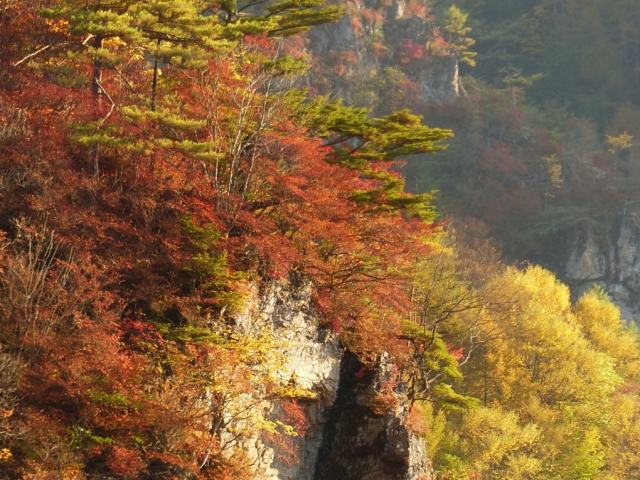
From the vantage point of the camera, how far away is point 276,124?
17969 mm

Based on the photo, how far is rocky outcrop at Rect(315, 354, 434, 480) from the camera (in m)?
18.8

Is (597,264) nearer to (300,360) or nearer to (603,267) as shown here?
(603,267)

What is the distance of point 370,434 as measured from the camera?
63.2ft

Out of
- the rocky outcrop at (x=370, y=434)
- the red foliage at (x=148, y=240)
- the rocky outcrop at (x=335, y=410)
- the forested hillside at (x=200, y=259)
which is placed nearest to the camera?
the red foliage at (x=148, y=240)

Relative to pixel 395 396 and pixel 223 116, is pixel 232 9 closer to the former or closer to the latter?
pixel 223 116

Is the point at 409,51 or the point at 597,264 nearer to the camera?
the point at 597,264

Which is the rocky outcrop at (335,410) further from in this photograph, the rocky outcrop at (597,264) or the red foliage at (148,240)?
the rocky outcrop at (597,264)

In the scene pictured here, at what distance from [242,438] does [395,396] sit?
5.33m

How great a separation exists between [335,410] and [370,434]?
1.23m

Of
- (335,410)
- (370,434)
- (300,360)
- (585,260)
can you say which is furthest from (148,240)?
(585,260)

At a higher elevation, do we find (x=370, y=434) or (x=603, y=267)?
(x=370, y=434)

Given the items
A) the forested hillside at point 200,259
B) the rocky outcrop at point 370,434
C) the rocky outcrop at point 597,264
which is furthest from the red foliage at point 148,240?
the rocky outcrop at point 597,264

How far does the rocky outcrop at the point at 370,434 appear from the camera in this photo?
18.8 m

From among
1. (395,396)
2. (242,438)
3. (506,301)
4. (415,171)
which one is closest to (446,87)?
(415,171)
